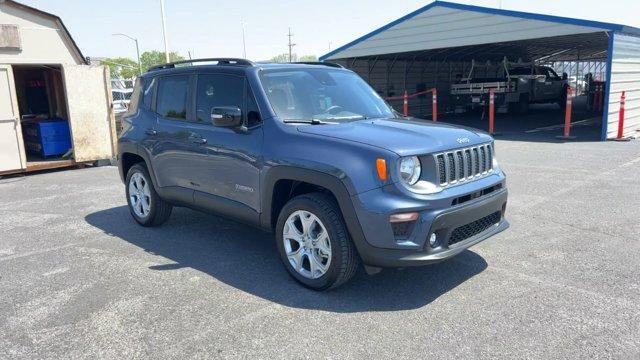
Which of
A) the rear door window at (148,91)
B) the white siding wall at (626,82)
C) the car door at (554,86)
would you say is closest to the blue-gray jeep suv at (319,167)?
the rear door window at (148,91)

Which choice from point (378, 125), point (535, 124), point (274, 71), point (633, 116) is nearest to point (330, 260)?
point (378, 125)

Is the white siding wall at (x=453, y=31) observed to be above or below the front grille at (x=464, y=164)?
above

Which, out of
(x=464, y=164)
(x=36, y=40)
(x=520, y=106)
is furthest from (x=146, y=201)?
(x=520, y=106)

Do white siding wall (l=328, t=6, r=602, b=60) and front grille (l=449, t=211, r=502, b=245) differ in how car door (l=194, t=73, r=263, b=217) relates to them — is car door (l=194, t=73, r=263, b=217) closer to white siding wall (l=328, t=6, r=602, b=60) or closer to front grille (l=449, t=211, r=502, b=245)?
front grille (l=449, t=211, r=502, b=245)

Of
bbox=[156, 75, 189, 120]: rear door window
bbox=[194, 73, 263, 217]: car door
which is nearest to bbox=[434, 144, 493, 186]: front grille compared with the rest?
bbox=[194, 73, 263, 217]: car door

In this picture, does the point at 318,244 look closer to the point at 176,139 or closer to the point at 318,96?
the point at 318,96

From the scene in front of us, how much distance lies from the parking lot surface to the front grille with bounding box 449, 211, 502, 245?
470 mm

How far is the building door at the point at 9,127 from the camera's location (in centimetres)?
995

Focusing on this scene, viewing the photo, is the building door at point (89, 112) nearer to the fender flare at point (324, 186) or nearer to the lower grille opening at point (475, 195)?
the fender flare at point (324, 186)

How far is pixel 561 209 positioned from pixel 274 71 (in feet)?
13.4

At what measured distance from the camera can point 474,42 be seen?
16312 millimetres

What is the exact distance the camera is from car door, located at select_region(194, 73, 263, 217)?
14.5 feet

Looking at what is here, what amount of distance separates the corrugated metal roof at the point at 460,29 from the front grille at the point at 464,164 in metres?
11.2

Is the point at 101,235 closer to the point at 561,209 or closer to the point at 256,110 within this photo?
the point at 256,110
